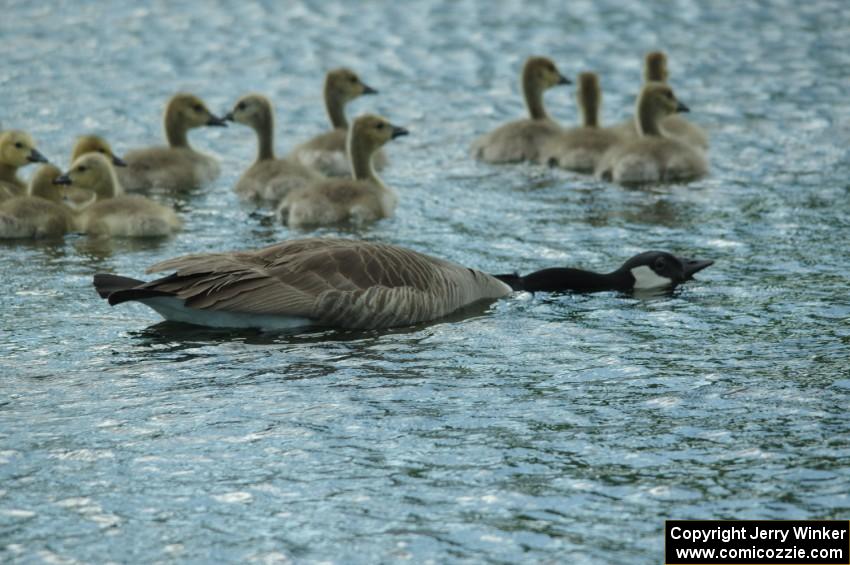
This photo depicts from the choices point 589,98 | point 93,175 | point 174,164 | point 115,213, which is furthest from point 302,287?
point 589,98

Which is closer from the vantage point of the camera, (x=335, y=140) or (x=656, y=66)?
(x=335, y=140)

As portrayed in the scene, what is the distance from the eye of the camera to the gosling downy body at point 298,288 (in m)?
9.11

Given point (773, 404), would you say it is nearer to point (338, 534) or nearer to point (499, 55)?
point (338, 534)

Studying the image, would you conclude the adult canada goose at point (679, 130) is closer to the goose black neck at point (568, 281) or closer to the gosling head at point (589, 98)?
the gosling head at point (589, 98)

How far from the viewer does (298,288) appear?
9258 millimetres

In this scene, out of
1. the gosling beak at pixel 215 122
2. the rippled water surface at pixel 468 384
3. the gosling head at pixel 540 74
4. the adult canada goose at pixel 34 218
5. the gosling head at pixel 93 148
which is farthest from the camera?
the gosling head at pixel 540 74

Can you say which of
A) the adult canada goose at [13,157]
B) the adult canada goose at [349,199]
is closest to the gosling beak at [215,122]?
the adult canada goose at [349,199]

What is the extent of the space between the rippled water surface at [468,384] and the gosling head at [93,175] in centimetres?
68

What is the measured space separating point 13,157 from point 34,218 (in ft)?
4.04

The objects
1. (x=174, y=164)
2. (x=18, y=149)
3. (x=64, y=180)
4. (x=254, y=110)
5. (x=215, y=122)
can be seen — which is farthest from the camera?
(x=215, y=122)

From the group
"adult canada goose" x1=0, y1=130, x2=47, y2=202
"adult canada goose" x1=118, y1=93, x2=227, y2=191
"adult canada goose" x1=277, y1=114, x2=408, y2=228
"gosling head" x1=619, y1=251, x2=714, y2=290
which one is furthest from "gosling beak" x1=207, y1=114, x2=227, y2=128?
"gosling head" x1=619, y1=251, x2=714, y2=290

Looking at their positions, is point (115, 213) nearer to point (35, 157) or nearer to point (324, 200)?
point (35, 157)

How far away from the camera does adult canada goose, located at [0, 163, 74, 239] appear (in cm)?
1216

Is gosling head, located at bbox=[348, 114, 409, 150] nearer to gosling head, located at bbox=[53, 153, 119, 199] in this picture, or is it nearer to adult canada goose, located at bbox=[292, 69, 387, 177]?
adult canada goose, located at bbox=[292, 69, 387, 177]
